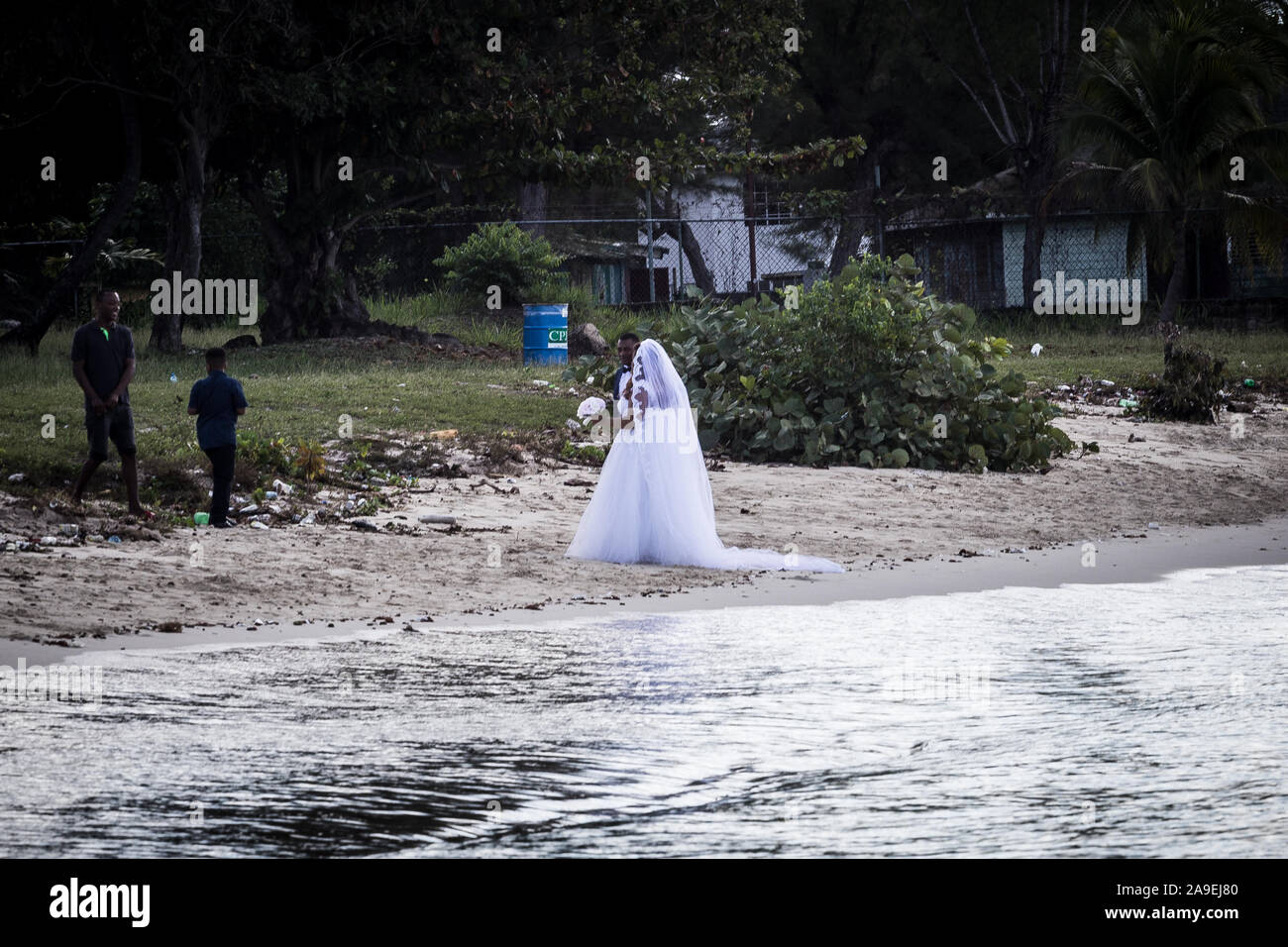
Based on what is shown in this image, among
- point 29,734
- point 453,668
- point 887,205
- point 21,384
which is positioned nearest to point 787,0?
point 887,205

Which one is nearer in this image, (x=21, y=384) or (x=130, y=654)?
A: (x=130, y=654)

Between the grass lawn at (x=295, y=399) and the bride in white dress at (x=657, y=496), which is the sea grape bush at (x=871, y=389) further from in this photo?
the bride in white dress at (x=657, y=496)

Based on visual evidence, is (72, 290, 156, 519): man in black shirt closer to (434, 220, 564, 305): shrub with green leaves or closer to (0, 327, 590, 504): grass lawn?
(0, 327, 590, 504): grass lawn

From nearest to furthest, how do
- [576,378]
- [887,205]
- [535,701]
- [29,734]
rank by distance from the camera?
[29,734] < [535,701] < [576,378] < [887,205]

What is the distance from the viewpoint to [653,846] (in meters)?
6.33

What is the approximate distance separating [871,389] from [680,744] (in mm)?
11362

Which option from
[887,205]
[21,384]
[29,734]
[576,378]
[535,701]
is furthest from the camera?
[887,205]

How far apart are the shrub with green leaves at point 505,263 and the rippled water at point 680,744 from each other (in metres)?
20.0

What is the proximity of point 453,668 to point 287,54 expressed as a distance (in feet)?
58.2

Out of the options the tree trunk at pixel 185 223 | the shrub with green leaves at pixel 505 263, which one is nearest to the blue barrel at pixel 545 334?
the tree trunk at pixel 185 223

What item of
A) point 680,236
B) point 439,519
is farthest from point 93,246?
point 680,236

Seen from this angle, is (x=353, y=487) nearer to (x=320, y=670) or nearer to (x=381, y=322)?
(x=320, y=670)

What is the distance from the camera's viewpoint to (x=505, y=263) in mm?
30391

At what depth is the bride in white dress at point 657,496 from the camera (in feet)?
42.4
